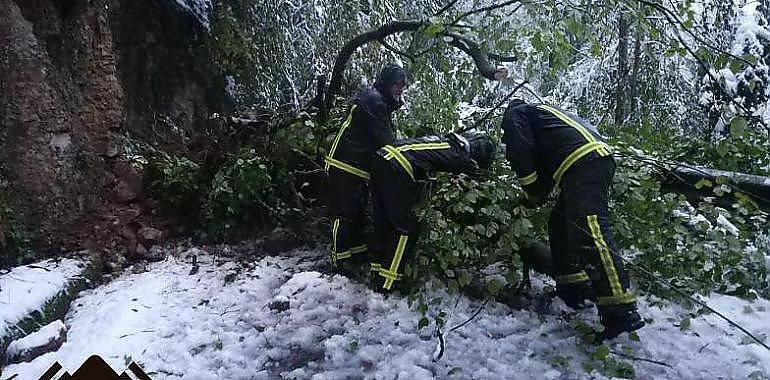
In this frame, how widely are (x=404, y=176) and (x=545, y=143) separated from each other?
946 mm

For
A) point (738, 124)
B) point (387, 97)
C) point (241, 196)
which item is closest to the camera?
point (738, 124)

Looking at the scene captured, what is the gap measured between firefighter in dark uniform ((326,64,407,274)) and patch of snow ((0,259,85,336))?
6.25ft

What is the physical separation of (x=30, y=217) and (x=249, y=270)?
1611 mm

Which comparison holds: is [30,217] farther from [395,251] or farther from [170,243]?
[395,251]

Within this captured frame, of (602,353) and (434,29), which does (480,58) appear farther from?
(602,353)

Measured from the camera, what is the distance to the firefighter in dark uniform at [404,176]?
4082mm

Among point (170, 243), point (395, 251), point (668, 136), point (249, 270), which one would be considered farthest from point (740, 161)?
point (170, 243)

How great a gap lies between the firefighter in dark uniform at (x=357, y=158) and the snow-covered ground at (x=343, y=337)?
34cm

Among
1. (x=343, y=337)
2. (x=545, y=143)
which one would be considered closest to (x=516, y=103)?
(x=545, y=143)

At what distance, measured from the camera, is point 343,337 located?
3672 mm

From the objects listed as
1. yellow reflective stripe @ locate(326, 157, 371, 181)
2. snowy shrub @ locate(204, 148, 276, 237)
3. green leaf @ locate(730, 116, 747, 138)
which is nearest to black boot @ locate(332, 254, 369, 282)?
yellow reflective stripe @ locate(326, 157, 371, 181)

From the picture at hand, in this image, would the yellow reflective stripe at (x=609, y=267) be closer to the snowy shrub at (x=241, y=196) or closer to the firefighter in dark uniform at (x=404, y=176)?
the firefighter in dark uniform at (x=404, y=176)

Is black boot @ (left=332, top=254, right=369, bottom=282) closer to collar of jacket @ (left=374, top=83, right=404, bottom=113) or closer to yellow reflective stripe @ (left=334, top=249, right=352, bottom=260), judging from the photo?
yellow reflective stripe @ (left=334, top=249, right=352, bottom=260)

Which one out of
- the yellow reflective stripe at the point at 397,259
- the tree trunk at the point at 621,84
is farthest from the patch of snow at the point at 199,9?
the tree trunk at the point at 621,84
